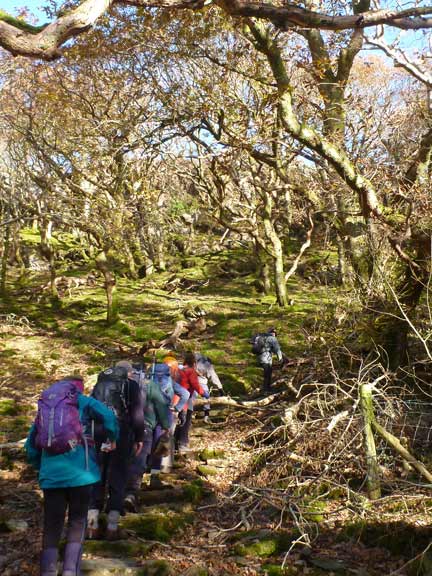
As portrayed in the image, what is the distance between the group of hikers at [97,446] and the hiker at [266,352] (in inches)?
152

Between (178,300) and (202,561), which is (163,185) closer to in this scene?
(178,300)

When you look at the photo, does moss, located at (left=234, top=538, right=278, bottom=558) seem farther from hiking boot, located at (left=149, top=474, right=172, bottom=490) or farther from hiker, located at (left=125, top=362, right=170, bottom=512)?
hiking boot, located at (left=149, top=474, right=172, bottom=490)

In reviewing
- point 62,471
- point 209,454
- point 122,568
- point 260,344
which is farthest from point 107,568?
point 260,344

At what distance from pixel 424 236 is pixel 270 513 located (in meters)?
5.02

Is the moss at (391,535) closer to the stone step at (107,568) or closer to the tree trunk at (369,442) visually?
the tree trunk at (369,442)

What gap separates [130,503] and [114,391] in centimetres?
173

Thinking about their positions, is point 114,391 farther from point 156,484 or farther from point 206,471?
point 206,471

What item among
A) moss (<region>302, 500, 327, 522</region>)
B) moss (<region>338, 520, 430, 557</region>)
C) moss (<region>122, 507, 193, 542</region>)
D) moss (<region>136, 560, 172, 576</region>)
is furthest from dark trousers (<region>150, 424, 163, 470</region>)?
moss (<region>338, 520, 430, 557</region>)

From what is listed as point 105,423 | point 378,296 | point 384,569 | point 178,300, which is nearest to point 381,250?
point 378,296

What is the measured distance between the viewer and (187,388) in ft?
31.7

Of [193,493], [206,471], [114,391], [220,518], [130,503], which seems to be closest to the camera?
[114,391]

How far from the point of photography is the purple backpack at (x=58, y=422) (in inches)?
180

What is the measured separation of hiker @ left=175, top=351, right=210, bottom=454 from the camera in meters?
9.59

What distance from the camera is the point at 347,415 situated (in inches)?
287
